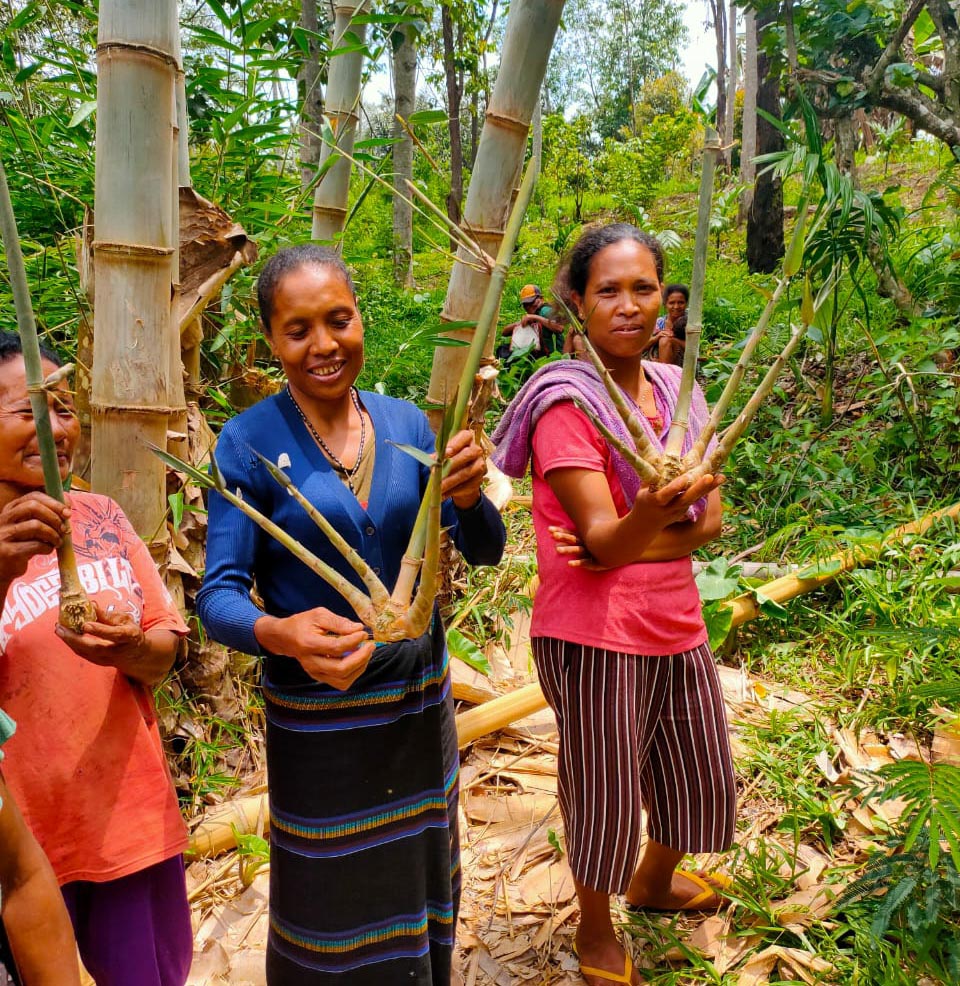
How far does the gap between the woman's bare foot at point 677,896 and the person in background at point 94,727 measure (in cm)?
106

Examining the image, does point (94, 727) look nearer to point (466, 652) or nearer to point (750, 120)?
point (466, 652)

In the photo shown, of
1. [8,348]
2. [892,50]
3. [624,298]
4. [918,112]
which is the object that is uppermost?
[892,50]

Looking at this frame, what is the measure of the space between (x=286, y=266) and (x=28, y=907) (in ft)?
3.17

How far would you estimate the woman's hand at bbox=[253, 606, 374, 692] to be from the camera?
109cm

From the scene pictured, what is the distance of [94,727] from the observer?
128cm

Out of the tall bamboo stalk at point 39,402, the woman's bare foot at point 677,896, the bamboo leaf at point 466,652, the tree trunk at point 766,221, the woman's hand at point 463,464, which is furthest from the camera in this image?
the tree trunk at point 766,221

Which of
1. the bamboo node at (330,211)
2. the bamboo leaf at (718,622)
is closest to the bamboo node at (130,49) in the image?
the bamboo node at (330,211)

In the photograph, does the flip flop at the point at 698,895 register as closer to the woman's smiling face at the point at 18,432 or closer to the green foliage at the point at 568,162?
the woman's smiling face at the point at 18,432

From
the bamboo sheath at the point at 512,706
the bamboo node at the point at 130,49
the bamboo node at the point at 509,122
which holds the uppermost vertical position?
the bamboo node at the point at 130,49

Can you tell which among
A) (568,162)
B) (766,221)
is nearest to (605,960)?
(766,221)

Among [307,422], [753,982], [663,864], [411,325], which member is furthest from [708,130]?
[411,325]

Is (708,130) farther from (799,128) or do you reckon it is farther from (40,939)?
(799,128)

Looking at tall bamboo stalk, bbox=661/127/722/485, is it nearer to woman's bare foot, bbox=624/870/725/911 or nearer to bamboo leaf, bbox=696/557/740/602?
woman's bare foot, bbox=624/870/725/911

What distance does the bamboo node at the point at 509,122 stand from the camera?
65.9 inches
